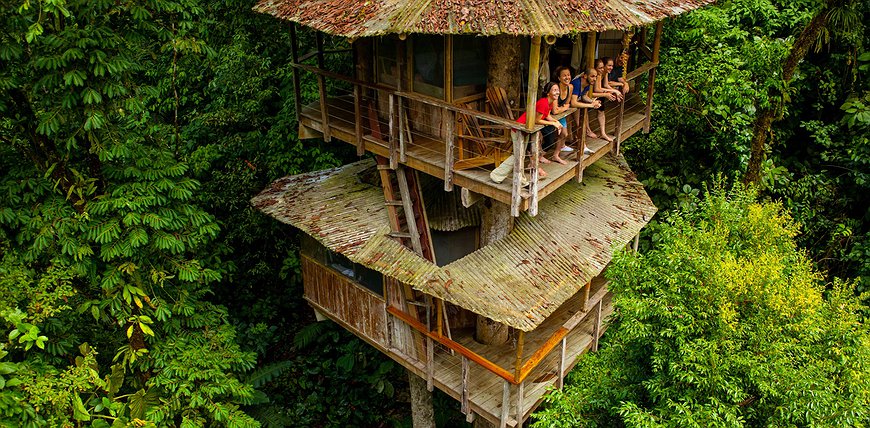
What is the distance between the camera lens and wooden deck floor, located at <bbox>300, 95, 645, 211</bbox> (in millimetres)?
8820

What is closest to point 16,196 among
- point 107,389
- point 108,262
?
point 108,262

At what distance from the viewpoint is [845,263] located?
13953 millimetres

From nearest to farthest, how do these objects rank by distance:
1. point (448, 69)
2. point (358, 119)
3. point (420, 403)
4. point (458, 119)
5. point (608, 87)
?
point (448, 69)
point (458, 119)
point (608, 87)
point (358, 119)
point (420, 403)

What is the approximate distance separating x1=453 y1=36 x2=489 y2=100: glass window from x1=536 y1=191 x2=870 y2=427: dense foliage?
3764 mm

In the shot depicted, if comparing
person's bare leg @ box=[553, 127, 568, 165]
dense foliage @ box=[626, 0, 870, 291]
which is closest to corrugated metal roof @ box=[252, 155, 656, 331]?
person's bare leg @ box=[553, 127, 568, 165]

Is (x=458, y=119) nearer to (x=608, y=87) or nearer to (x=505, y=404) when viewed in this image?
(x=608, y=87)

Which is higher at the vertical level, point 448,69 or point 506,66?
point 448,69

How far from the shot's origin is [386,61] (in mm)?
10523

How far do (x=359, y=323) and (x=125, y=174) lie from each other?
17.1 feet

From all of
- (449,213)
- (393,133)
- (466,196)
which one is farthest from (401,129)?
(449,213)

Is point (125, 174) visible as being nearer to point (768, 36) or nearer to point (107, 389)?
point (107, 389)

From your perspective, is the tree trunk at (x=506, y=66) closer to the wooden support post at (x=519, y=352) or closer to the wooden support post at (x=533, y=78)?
the wooden support post at (x=533, y=78)

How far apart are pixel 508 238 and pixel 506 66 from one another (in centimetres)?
282

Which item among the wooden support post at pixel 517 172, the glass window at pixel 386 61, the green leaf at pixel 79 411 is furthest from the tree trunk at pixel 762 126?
the green leaf at pixel 79 411
